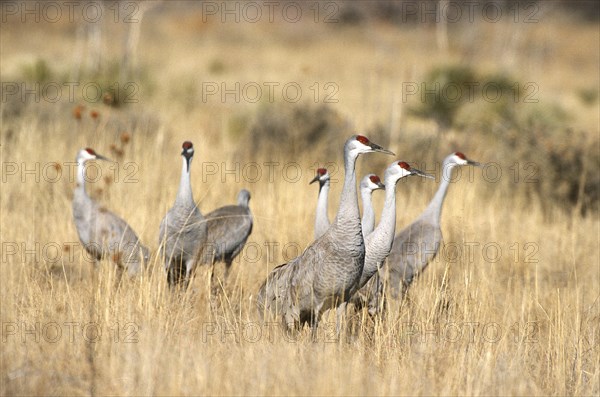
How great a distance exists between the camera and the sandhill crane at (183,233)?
21.3 feet

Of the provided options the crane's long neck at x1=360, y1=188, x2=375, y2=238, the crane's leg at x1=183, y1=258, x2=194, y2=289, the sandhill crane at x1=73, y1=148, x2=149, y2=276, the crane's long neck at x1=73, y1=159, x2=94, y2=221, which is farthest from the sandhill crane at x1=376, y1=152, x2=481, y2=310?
the crane's long neck at x1=73, y1=159, x2=94, y2=221

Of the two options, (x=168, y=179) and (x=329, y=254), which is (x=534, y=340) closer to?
(x=329, y=254)

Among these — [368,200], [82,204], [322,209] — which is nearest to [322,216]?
[322,209]

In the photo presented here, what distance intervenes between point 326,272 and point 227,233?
1948mm

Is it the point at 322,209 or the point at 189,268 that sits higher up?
the point at 322,209

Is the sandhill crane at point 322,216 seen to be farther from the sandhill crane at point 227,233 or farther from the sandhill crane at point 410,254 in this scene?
the sandhill crane at point 227,233

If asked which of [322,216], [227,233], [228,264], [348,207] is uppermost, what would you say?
[348,207]

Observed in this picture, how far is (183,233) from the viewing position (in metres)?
6.57

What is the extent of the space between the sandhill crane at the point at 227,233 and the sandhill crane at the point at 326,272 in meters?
1.30

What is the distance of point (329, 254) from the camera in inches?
202

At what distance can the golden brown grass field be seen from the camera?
170 inches

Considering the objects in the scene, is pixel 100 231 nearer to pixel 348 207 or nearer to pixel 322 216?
pixel 322 216

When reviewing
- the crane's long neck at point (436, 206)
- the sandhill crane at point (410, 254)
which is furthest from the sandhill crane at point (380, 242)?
the crane's long neck at point (436, 206)

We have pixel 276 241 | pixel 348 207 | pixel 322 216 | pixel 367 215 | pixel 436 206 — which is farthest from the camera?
pixel 276 241
